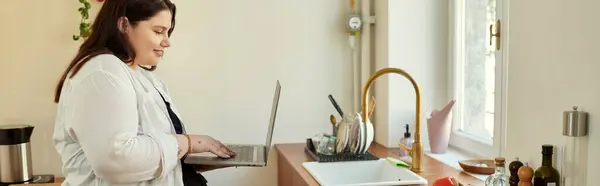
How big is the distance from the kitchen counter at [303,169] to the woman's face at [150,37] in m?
0.68

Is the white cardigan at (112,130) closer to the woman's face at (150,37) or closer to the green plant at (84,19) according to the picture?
the woman's face at (150,37)

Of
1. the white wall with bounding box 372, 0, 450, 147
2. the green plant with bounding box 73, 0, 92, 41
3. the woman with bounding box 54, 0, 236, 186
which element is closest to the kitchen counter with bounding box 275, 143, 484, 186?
the white wall with bounding box 372, 0, 450, 147

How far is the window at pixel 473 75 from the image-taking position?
226 cm

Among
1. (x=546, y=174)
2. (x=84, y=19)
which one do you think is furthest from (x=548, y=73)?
(x=84, y=19)

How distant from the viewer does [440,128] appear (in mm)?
2414

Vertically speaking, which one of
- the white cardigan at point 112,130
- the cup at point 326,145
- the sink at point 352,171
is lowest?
the sink at point 352,171

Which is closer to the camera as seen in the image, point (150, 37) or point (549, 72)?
point (549, 72)

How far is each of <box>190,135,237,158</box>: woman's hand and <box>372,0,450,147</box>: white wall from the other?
106 centimetres

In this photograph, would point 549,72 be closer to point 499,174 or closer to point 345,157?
point 499,174

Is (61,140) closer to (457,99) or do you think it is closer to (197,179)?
(197,179)

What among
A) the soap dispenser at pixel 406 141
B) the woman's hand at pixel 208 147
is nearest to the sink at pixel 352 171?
the soap dispenser at pixel 406 141

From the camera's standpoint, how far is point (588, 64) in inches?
49.5

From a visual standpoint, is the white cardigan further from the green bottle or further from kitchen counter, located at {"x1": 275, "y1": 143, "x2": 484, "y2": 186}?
the green bottle

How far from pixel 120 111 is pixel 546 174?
40.8 inches
